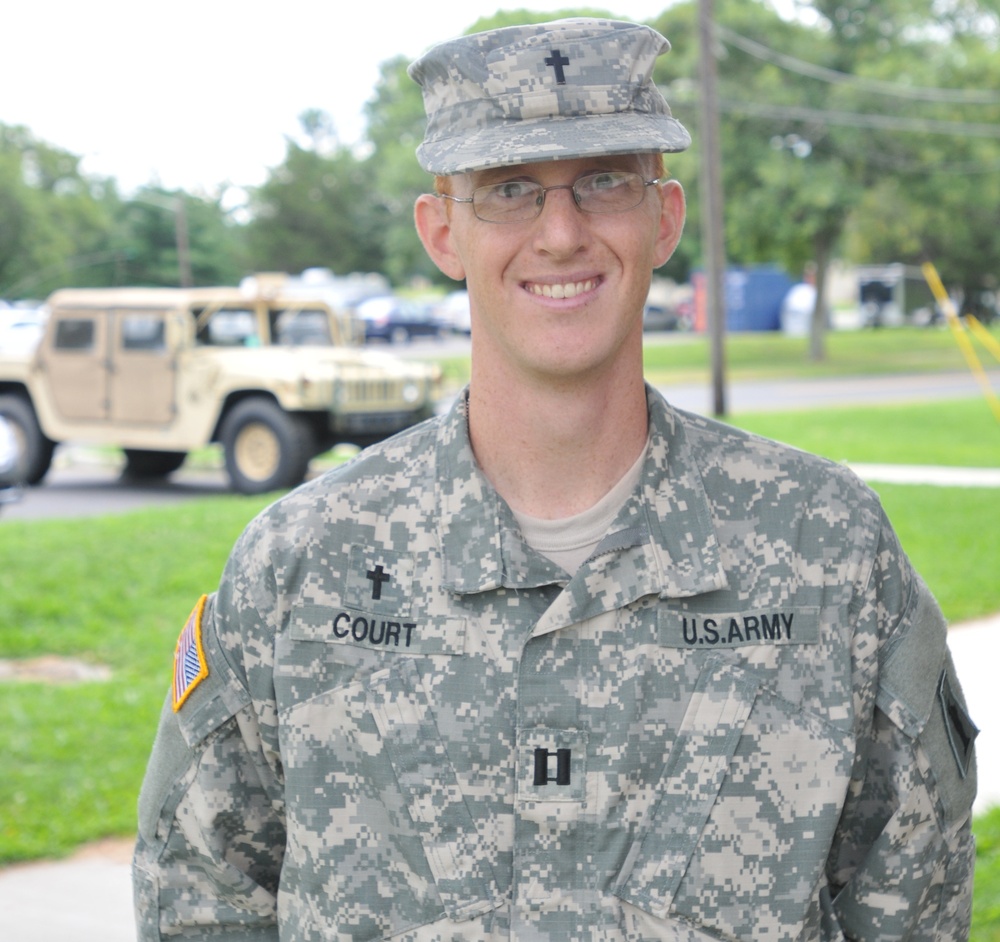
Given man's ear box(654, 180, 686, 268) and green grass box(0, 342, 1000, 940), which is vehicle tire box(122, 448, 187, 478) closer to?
green grass box(0, 342, 1000, 940)

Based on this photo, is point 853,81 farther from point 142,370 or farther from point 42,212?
point 42,212

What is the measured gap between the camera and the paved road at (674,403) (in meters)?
11.5

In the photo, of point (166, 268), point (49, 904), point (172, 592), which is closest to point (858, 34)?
point (166, 268)

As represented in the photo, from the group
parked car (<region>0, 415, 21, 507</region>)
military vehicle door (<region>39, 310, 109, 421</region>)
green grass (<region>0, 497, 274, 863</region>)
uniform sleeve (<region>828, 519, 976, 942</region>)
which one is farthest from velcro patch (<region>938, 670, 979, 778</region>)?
military vehicle door (<region>39, 310, 109, 421</region>)

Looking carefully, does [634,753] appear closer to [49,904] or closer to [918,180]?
[49,904]

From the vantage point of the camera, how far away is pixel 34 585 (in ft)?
23.1

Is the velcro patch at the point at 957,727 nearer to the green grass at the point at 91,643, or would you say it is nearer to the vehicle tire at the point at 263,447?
the green grass at the point at 91,643

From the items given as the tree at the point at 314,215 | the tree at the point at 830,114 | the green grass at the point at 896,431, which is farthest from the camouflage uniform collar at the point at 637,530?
the tree at the point at 830,114

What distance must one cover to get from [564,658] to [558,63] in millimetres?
694

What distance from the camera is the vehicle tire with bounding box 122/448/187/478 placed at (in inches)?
518

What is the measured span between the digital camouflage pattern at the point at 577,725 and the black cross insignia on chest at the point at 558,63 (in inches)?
17.0

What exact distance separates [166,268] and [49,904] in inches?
286

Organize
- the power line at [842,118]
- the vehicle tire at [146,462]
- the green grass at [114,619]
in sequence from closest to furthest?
the green grass at [114,619], the vehicle tire at [146,462], the power line at [842,118]

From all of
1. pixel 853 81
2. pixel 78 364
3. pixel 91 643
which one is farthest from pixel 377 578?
pixel 853 81
